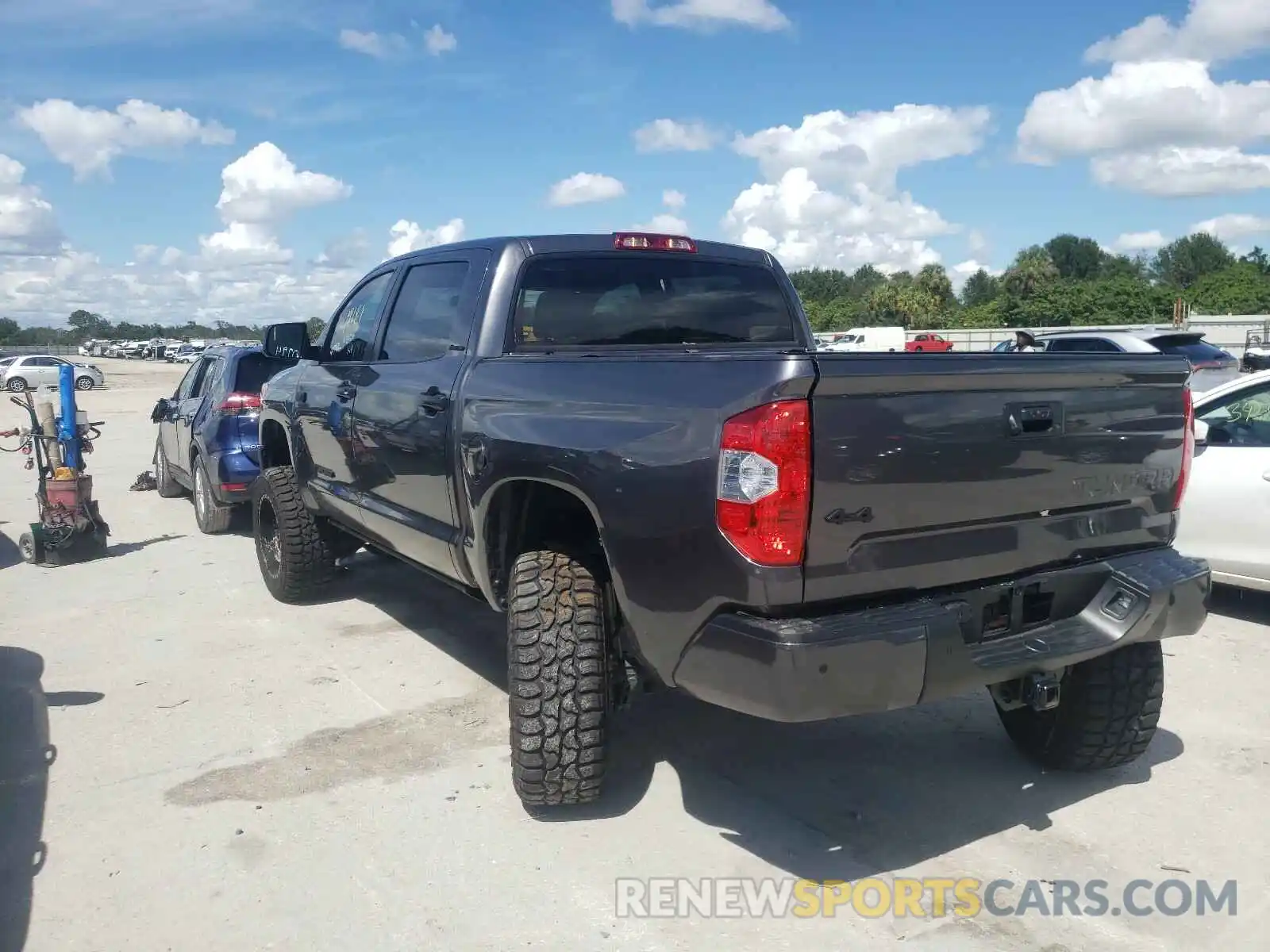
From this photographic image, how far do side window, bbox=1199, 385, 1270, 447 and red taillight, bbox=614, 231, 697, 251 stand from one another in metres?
3.51

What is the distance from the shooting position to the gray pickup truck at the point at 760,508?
2848mm

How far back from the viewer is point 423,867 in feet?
11.2

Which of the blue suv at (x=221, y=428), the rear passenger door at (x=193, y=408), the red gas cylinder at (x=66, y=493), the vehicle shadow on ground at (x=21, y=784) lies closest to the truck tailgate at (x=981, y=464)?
the vehicle shadow on ground at (x=21, y=784)

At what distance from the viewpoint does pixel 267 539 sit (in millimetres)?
6891

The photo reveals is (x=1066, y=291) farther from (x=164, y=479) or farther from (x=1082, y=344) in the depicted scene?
(x=164, y=479)

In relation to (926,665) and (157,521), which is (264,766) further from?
(157,521)

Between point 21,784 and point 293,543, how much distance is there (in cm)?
249

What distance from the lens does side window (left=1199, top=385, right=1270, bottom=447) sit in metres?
6.08

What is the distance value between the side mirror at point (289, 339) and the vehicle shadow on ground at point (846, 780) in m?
2.83

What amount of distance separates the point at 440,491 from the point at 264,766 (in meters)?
1.31

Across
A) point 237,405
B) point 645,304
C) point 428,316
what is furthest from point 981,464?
point 237,405

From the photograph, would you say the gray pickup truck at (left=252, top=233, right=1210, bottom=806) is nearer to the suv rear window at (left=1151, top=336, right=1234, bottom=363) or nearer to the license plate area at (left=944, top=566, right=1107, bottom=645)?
the license plate area at (left=944, top=566, right=1107, bottom=645)

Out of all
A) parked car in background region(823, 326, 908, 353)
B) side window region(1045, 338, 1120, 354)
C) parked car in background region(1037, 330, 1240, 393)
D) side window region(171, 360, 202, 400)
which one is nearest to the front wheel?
parked car in background region(1037, 330, 1240, 393)

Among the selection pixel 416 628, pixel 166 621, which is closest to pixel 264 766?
pixel 416 628
